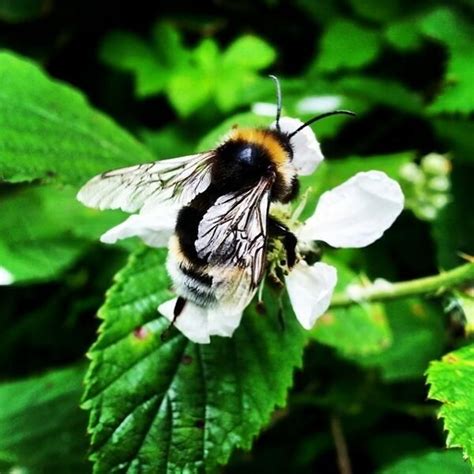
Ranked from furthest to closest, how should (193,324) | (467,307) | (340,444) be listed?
(340,444) < (467,307) < (193,324)

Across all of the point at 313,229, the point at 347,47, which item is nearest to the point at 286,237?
the point at 313,229

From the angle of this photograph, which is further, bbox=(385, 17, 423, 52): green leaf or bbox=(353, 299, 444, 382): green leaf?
bbox=(385, 17, 423, 52): green leaf

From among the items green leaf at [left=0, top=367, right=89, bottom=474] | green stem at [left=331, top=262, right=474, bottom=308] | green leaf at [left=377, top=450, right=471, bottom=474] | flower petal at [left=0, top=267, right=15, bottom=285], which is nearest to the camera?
green stem at [left=331, top=262, right=474, bottom=308]

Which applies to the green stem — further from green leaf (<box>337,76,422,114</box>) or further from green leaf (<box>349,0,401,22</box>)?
green leaf (<box>349,0,401,22</box>)

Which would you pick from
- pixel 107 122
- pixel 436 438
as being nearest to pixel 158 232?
pixel 107 122

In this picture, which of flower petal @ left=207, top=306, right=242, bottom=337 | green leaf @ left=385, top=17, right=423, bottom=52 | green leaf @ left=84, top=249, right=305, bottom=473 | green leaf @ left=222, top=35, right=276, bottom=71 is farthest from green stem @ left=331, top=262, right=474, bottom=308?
green leaf @ left=222, top=35, right=276, bottom=71

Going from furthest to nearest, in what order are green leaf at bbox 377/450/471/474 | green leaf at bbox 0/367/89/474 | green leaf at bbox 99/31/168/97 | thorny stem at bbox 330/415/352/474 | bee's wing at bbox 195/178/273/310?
green leaf at bbox 99/31/168/97 < thorny stem at bbox 330/415/352/474 < green leaf at bbox 0/367/89/474 < green leaf at bbox 377/450/471/474 < bee's wing at bbox 195/178/273/310

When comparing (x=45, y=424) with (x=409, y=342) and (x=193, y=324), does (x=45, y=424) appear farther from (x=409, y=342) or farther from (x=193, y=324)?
(x=409, y=342)

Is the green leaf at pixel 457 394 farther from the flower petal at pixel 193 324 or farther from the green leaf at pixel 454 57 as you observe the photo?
the green leaf at pixel 454 57
